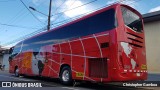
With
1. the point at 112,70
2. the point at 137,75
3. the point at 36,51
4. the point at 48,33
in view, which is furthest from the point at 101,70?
the point at 36,51

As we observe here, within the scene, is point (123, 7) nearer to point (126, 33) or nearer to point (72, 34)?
point (126, 33)

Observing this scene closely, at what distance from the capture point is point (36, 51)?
711 inches

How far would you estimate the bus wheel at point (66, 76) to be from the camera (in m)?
13.4

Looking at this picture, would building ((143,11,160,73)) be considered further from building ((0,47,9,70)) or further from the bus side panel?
building ((0,47,9,70))

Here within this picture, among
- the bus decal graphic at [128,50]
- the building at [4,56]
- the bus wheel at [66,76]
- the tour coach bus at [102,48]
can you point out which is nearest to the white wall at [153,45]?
the tour coach bus at [102,48]

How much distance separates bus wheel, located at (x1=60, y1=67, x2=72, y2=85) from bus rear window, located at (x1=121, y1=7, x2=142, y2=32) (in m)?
4.10

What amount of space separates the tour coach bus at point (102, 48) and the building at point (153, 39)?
35.6ft

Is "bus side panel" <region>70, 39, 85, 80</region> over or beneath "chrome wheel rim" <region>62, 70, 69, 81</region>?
over

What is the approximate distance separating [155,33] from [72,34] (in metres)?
11.7

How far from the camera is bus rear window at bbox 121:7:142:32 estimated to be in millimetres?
11398

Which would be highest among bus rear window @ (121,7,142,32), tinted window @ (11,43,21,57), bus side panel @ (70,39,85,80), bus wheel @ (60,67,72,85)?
bus rear window @ (121,7,142,32)

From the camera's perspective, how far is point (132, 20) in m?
11.8

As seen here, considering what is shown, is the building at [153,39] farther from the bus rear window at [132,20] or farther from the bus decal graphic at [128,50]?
the bus decal graphic at [128,50]

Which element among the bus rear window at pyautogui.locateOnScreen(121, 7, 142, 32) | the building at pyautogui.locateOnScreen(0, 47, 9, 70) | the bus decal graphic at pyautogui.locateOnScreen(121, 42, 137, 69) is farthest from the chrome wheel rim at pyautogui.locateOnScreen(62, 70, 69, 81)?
the building at pyautogui.locateOnScreen(0, 47, 9, 70)
